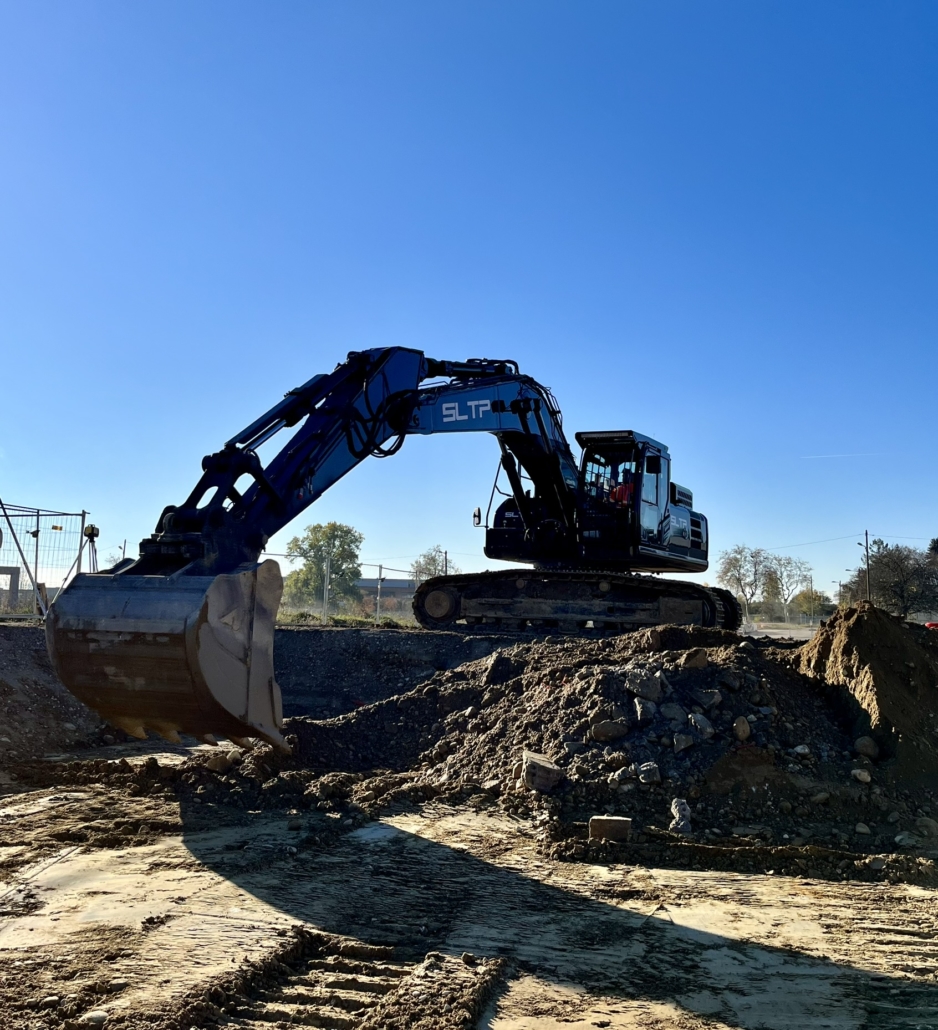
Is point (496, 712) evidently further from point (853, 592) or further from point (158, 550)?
point (853, 592)

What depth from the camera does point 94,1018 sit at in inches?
142

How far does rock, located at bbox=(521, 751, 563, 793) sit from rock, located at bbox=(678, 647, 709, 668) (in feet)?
5.91

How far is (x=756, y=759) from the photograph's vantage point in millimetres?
7492

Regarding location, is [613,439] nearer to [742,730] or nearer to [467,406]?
→ [467,406]

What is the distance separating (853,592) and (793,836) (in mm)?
45932

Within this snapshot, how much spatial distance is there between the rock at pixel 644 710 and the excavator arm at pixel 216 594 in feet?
9.81

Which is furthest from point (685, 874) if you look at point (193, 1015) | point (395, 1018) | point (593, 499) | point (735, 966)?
point (593, 499)

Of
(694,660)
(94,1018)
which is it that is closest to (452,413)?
(694,660)

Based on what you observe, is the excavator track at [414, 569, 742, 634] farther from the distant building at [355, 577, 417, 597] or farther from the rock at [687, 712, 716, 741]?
the distant building at [355, 577, 417, 597]

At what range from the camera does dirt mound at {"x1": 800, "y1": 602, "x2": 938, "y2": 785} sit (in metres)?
7.68

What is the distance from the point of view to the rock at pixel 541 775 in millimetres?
7359

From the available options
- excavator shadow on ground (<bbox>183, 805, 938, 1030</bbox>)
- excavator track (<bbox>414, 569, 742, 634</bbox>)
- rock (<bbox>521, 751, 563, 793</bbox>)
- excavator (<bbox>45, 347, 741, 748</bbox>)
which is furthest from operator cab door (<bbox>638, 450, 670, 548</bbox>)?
excavator shadow on ground (<bbox>183, 805, 938, 1030</bbox>)

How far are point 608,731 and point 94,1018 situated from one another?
492 centimetres

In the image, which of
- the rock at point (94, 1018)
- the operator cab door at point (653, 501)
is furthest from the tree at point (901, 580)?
the rock at point (94, 1018)
